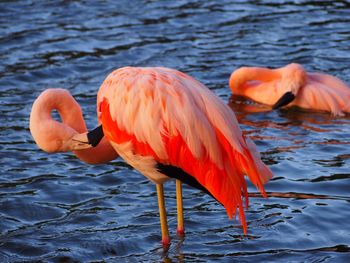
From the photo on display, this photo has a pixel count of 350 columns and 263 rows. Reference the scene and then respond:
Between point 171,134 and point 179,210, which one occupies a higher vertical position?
point 171,134

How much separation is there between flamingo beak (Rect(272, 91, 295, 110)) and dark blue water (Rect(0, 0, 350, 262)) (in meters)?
0.08

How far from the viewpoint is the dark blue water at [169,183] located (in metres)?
5.37

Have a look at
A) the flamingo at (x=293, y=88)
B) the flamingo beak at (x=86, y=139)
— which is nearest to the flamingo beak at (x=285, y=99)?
the flamingo at (x=293, y=88)

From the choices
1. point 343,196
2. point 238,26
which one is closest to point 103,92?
point 343,196

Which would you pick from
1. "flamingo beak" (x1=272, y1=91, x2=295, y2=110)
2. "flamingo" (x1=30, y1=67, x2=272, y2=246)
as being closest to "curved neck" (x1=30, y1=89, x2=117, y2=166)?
"flamingo" (x1=30, y1=67, x2=272, y2=246)

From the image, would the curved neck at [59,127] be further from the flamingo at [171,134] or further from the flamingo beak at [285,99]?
the flamingo beak at [285,99]

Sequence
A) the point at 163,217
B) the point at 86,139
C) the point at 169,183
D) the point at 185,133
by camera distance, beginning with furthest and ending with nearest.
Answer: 1. the point at 169,183
2. the point at 163,217
3. the point at 86,139
4. the point at 185,133

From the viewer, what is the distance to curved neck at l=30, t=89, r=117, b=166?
5.17 meters

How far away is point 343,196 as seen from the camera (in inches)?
239

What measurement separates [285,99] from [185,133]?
3717mm

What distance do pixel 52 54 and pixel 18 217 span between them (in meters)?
4.14

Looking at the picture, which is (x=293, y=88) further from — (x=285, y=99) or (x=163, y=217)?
(x=163, y=217)

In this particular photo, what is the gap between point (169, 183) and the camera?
21.4 ft

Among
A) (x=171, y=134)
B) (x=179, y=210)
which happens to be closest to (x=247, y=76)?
(x=179, y=210)
